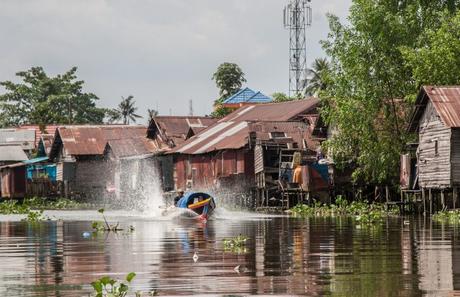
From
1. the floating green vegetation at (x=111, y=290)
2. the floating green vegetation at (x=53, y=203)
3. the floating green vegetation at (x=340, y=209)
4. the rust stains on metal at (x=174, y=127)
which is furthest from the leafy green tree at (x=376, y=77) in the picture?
the floating green vegetation at (x=111, y=290)

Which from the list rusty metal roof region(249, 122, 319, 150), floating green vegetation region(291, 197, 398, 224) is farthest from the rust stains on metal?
floating green vegetation region(291, 197, 398, 224)

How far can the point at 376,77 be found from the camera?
55969mm

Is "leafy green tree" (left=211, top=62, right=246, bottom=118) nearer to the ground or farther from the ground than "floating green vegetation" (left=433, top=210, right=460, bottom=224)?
farther from the ground

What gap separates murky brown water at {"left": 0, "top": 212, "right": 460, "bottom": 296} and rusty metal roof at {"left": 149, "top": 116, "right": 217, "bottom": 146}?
46.3 meters

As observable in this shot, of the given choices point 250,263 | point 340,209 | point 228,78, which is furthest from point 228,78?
point 250,263

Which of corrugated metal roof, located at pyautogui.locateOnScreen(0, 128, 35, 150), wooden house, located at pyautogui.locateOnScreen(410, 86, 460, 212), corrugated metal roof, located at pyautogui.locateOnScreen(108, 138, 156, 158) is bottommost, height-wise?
wooden house, located at pyautogui.locateOnScreen(410, 86, 460, 212)

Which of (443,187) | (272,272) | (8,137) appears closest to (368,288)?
(272,272)

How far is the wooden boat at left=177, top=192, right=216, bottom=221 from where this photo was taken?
170ft

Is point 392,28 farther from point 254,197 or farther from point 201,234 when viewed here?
point 201,234

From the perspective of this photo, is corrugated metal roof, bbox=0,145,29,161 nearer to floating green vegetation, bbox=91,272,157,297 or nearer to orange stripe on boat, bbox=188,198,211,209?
orange stripe on boat, bbox=188,198,211,209

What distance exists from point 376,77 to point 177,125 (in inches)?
1223

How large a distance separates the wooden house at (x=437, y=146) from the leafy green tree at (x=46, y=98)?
3416 inches

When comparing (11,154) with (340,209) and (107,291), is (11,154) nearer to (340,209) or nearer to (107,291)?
(340,209)

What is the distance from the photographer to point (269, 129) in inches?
2665
